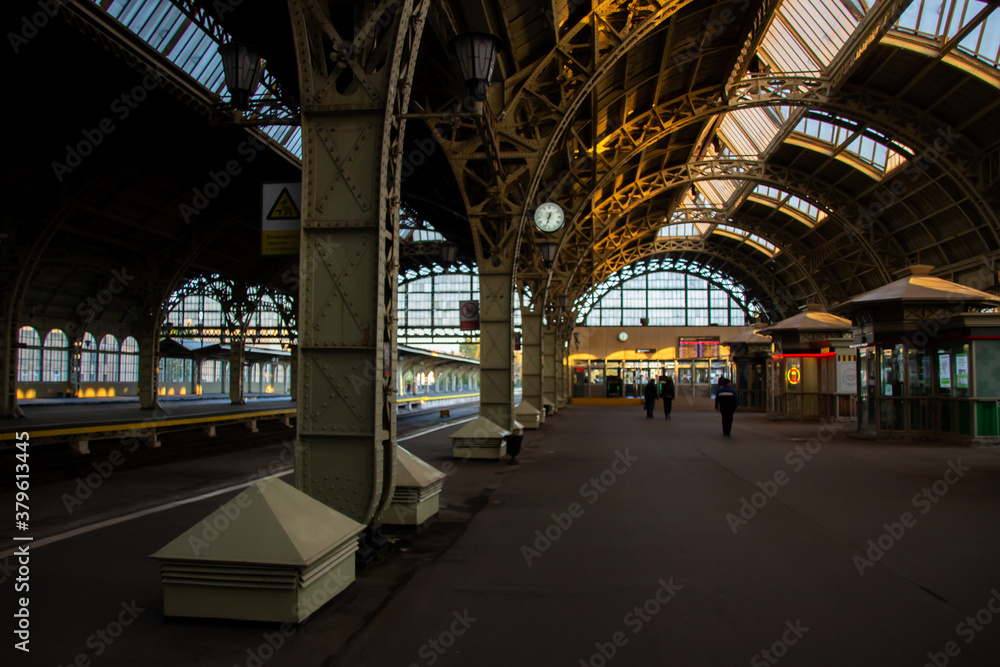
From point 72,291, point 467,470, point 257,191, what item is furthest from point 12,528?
point 72,291

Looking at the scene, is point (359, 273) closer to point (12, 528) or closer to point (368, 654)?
point (368, 654)

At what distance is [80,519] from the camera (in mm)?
8453

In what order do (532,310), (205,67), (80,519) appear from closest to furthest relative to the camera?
(80,519)
(205,67)
(532,310)

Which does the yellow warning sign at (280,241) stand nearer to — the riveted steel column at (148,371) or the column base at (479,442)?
the column base at (479,442)

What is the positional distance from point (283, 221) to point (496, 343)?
10552mm

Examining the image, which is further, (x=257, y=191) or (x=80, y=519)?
(x=257, y=191)

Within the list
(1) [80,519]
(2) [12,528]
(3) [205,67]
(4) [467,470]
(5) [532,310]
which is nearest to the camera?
(2) [12,528]

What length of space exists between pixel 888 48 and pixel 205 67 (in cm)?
2216

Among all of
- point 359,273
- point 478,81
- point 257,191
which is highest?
point 257,191

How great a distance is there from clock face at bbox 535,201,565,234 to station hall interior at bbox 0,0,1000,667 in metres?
0.92

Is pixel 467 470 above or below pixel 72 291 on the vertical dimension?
below

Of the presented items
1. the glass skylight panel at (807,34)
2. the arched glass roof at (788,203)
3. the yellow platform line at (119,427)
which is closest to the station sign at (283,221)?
the yellow platform line at (119,427)

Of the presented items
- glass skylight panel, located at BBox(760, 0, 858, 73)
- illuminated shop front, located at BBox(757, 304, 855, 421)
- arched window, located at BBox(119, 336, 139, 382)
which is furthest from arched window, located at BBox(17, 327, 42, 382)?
glass skylight panel, located at BBox(760, 0, 858, 73)

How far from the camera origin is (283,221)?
698 cm
